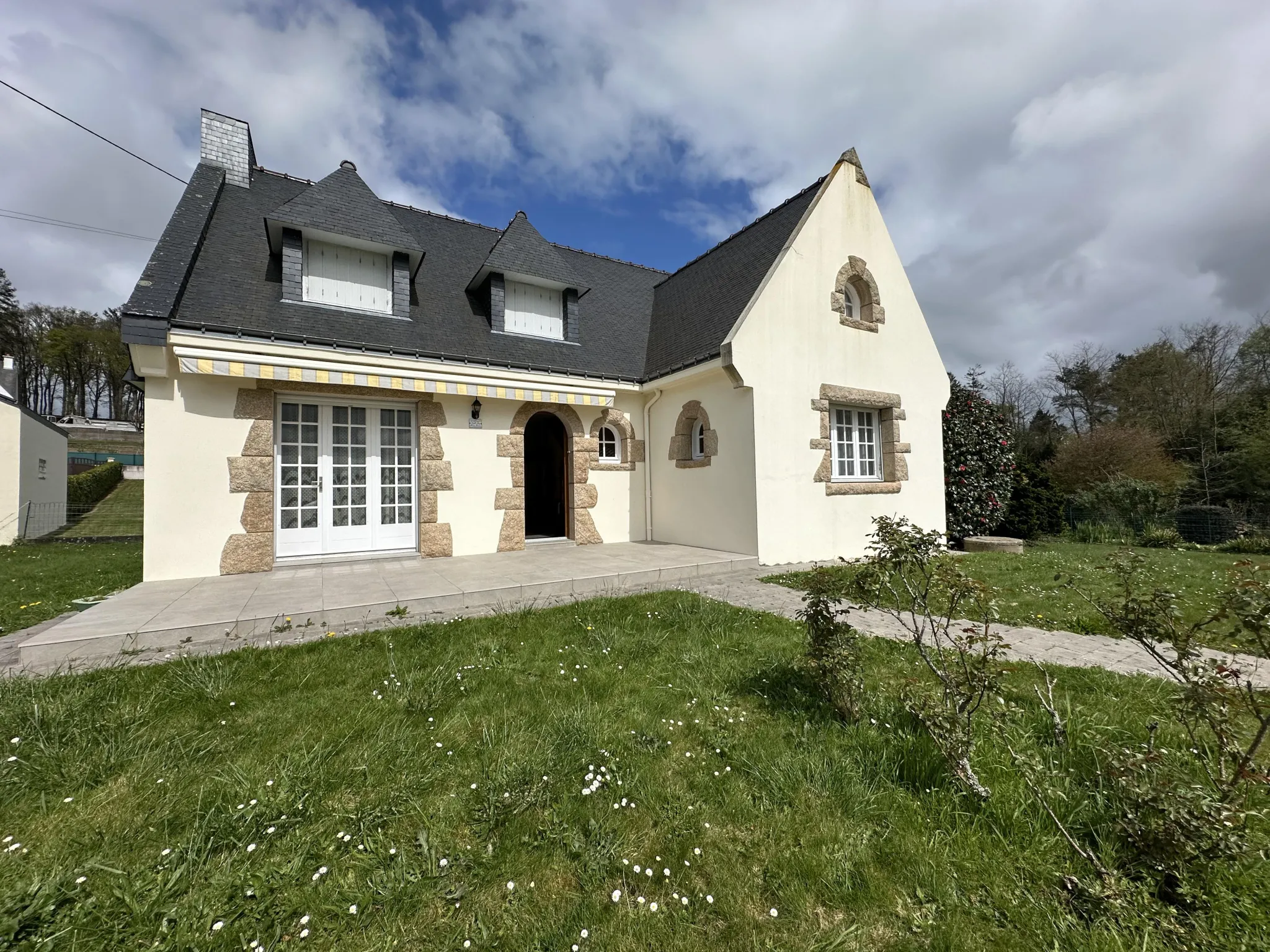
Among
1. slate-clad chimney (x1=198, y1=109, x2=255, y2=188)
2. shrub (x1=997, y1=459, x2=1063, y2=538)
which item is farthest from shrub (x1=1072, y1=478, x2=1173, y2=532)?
slate-clad chimney (x1=198, y1=109, x2=255, y2=188)

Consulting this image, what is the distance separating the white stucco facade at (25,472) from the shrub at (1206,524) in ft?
126

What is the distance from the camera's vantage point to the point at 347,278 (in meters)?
10.3

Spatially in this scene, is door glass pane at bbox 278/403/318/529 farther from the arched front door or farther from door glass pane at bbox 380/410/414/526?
the arched front door

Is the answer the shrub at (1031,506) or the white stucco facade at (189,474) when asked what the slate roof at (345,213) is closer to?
the white stucco facade at (189,474)

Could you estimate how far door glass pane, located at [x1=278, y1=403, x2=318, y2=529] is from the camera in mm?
9133

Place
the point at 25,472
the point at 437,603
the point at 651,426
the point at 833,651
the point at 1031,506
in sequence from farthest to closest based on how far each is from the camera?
the point at 25,472, the point at 1031,506, the point at 651,426, the point at 437,603, the point at 833,651

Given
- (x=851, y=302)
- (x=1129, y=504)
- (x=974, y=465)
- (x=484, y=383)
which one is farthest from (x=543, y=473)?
(x=1129, y=504)

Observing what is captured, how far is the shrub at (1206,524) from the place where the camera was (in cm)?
1523

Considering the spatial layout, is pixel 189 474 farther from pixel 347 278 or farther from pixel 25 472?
pixel 25 472

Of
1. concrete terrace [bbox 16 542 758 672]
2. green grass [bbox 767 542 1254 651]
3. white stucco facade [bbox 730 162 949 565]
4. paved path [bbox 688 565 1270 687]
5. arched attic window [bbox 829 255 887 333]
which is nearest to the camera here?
paved path [bbox 688 565 1270 687]

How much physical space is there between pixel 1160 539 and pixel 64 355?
67.3 m

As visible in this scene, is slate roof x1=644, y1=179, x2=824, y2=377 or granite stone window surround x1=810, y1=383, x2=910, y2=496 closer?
granite stone window surround x1=810, y1=383, x2=910, y2=496

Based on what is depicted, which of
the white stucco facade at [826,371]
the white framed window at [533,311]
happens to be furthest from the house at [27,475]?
the white stucco facade at [826,371]

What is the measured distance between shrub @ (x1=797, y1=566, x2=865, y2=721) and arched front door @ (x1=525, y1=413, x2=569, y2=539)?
11.5m
